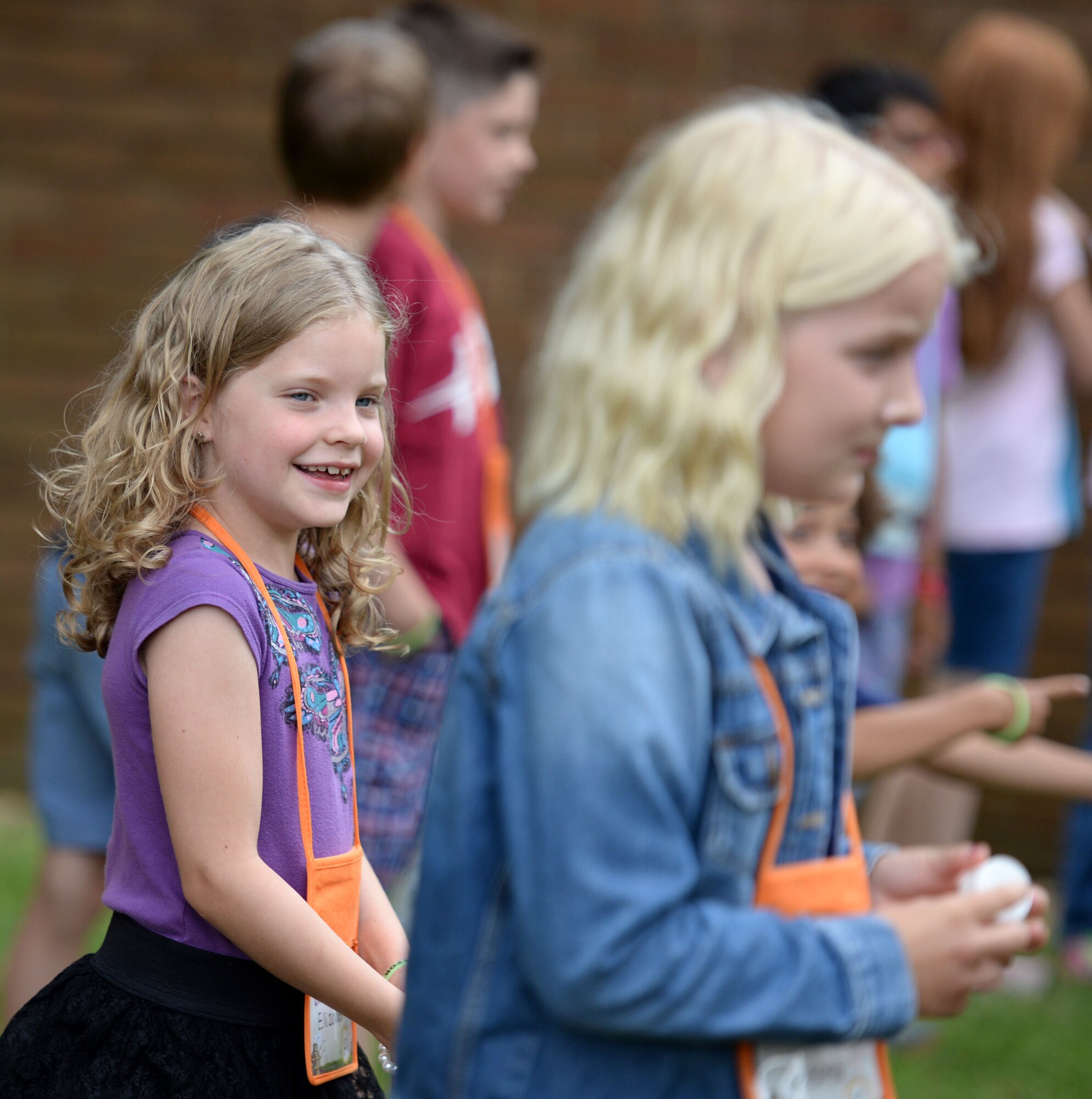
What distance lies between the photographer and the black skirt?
1.50 meters

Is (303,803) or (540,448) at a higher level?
(540,448)

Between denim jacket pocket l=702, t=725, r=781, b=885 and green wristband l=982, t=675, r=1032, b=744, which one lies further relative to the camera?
green wristband l=982, t=675, r=1032, b=744

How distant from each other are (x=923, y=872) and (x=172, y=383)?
0.98m

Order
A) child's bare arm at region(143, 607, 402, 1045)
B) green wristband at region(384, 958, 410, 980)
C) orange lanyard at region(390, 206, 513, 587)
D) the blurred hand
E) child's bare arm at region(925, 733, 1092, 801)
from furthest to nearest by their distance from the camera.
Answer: orange lanyard at region(390, 206, 513, 587) < child's bare arm at region(925, 733, 1092, 801) < the blurred hand < green wristband at region(384, 958, 410, 980) < child's bare arm at region(143, 607, 402, 1045)

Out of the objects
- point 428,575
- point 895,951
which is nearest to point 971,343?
point 428,575

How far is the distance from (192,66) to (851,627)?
4.05 meters

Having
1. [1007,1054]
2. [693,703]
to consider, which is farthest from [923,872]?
[1007,1054]

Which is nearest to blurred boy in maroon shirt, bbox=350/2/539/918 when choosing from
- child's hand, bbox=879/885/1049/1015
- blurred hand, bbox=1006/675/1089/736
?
blurred hand, bbox=1006/675/1089/736

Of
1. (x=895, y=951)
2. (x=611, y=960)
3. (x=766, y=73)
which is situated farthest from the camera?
(x=766, y=73)

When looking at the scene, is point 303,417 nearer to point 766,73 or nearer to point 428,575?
point 428,575

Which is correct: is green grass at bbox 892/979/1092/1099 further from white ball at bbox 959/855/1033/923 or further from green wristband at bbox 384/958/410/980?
green wristband at bbox 384/958/410/980

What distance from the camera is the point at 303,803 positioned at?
1.53 m

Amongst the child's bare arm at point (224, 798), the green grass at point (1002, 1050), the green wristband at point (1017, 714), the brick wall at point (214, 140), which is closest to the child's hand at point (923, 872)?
the child's bare arm at point (224, 798)

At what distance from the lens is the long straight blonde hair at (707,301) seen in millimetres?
1385
